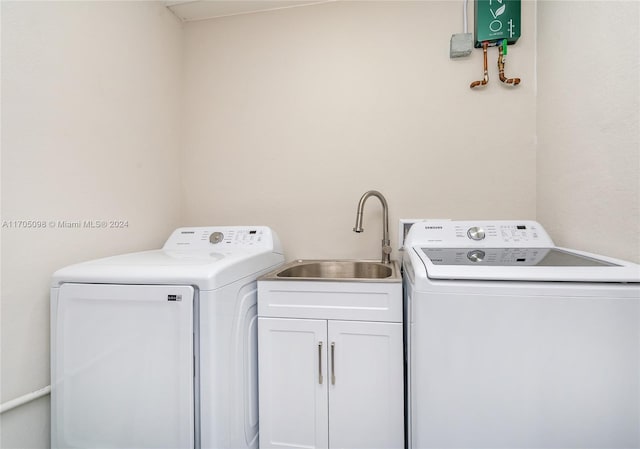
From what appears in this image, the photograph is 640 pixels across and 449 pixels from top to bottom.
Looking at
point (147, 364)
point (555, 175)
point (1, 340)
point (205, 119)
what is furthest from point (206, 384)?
point (555, 175)

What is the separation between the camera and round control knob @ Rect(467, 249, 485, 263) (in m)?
1.17

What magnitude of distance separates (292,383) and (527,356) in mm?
854

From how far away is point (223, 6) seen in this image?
1.95 meters

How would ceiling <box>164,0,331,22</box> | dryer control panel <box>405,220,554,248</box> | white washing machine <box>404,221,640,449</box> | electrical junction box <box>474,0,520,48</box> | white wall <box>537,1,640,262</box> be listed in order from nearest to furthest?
white washing machine <box>404,221,640,449</box>, white wall <box>537,1,640,262</box>, dryer control panel <box>405,220,554,248</box>, electrical junction box <box>474,0,520,48</box>, ceiling <box>164,0,331,22</box>

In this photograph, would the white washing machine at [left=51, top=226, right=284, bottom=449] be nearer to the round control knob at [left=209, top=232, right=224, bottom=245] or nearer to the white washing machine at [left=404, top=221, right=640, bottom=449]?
the round control knob at [left=209, top=232, right=224, bottom=245]

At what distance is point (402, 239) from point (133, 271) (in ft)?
4.41

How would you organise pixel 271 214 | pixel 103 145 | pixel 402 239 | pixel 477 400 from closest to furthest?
pixel 477 400 < pixel 103 145 < pixel 402 239 < pixel 271 214

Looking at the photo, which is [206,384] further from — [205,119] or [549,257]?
[205,119]

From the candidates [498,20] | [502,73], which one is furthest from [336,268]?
[498,20]

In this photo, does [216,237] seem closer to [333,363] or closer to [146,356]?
[146,356]

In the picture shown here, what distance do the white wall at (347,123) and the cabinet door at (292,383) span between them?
Result: 2.36 feet

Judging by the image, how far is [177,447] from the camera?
1.07 metres

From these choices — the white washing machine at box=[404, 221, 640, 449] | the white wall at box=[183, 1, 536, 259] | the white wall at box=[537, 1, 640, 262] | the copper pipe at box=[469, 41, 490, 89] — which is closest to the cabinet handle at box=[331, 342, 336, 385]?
the white washing machine at box=[404, 221, 640, 449]

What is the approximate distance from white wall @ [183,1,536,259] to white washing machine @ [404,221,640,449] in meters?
0.94
